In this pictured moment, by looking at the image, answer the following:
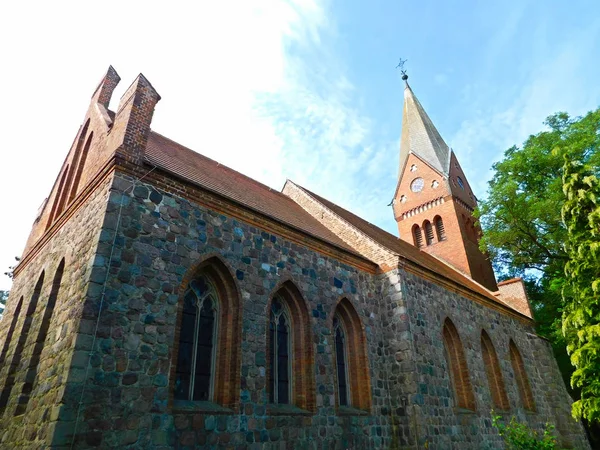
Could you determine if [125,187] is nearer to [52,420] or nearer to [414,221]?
[52,420]

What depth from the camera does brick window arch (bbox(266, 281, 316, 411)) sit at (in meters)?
8.52

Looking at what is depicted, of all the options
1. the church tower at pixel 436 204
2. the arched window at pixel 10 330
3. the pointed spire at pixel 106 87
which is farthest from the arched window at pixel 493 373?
the pointed spire at pixel 106 87

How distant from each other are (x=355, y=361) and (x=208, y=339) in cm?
434

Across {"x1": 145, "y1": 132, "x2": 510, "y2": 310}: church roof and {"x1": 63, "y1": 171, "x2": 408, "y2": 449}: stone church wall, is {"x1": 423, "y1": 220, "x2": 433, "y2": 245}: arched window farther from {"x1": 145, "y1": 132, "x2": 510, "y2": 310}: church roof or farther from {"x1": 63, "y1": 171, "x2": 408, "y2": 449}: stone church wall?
{"x1": 63, "y1": 171, "x2": 408, "y2": 449}: stone church wall

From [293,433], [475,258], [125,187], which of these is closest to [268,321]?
[293,433]

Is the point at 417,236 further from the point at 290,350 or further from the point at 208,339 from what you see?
Answer: the point at 208,339

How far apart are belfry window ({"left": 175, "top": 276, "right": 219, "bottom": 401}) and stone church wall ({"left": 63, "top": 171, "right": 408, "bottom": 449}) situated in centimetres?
48

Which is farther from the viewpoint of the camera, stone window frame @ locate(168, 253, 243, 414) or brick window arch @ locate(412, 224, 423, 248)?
brick window arch @ locate(412, 224, 423, 248)

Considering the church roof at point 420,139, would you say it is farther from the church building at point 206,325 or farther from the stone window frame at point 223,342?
the stone window frame at point 223,342

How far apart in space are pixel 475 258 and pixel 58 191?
64.6 ft

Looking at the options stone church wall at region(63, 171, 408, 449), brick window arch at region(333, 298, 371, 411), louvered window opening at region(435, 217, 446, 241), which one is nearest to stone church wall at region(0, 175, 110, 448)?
stone church wall at region(63, 171, 408, 449)

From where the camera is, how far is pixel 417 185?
25219mm

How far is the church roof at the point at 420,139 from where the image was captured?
2533cm

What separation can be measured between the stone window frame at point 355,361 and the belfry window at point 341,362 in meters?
0.07
